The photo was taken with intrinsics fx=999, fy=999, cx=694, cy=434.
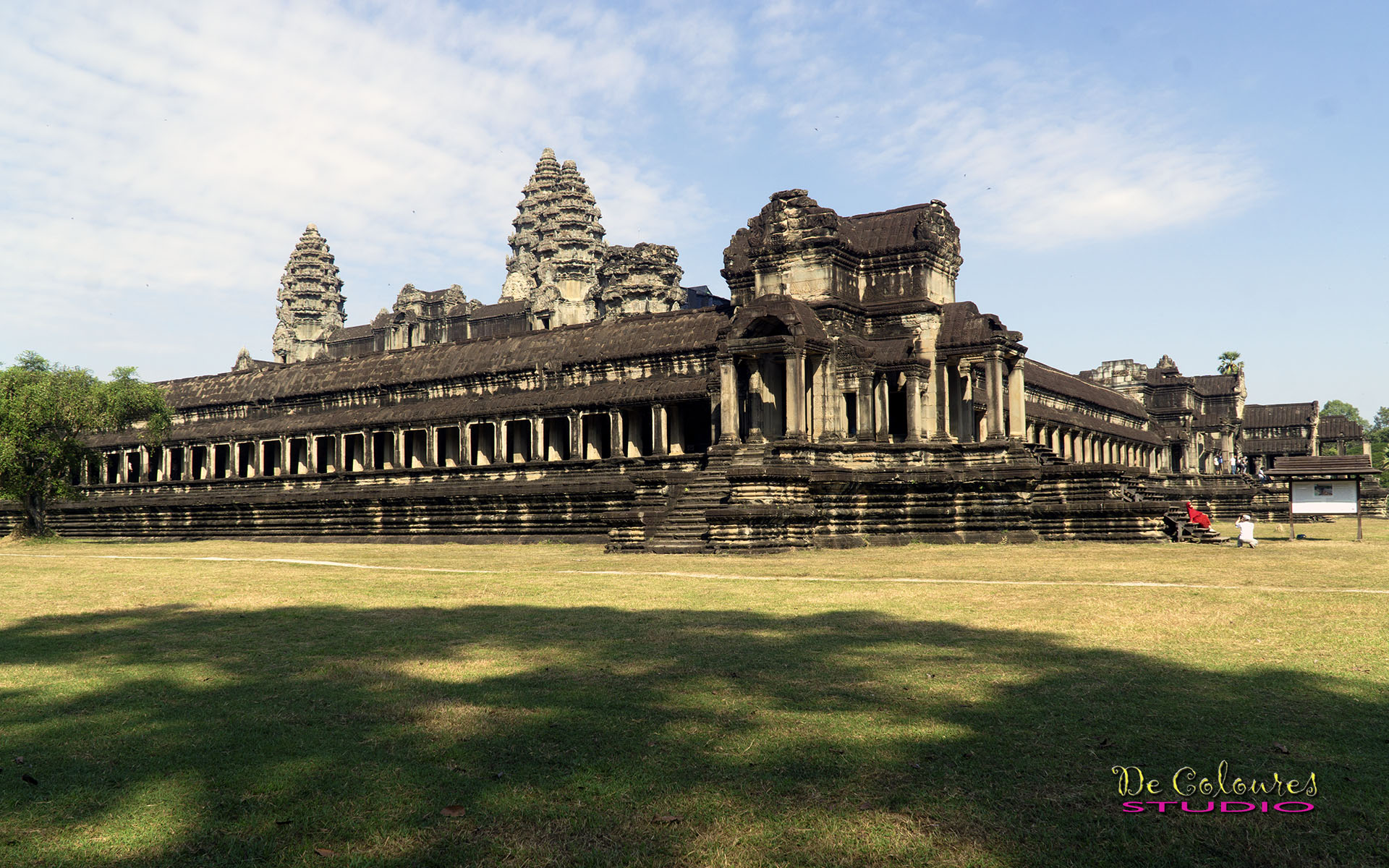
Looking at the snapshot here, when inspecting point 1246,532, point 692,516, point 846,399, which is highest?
point 846,399

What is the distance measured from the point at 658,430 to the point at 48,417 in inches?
939

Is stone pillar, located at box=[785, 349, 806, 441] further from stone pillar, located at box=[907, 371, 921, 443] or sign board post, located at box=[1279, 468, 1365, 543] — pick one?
sign board post, located at box=[1279, 468, 1365, 543]

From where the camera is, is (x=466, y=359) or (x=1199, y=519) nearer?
(x=1199, y=519)

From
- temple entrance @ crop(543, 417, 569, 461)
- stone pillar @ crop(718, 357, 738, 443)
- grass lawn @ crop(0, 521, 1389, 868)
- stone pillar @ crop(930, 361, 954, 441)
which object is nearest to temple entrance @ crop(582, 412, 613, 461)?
temple entrance @ crop(543, 417, 569, 461)

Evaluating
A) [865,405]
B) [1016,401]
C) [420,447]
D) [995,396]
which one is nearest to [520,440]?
[420,447]

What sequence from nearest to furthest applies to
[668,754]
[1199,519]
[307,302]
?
[668,754], [1199,519], [307,302]

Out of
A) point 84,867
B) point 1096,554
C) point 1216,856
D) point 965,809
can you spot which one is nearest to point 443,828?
point 84,867

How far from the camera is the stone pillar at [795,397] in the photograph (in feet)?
112

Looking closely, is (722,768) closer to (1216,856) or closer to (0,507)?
(1216,856)

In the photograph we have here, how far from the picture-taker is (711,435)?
42.6 meters

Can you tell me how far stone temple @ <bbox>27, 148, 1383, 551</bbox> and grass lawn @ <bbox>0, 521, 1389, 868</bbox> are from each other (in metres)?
16.2

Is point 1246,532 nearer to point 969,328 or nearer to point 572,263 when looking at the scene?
point 969,328

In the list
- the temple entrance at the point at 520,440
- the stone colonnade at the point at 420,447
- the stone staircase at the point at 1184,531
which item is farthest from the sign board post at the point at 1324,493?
the temple entrance at the point at 520,440

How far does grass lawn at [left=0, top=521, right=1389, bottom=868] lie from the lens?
5.42 metres
